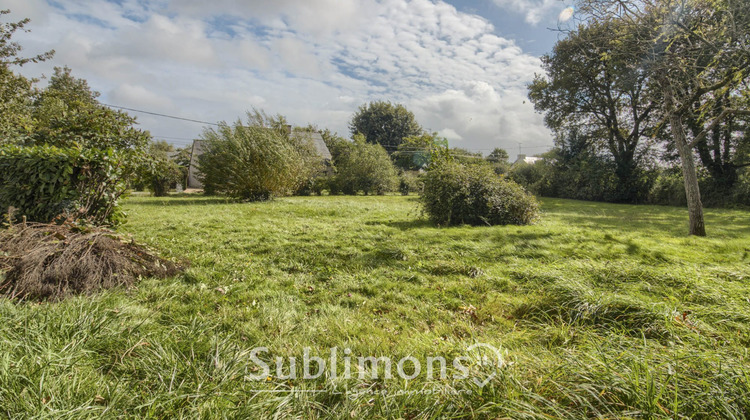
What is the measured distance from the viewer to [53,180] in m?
4.45

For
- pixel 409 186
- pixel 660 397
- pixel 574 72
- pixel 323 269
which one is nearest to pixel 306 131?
pixel 409 186

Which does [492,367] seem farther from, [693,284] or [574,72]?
[574,72]

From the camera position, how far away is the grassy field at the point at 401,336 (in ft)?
5.24

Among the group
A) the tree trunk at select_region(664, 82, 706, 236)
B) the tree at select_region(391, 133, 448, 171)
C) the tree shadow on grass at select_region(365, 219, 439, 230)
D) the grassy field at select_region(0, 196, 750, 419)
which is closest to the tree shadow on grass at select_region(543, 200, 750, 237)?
the tree trunk at select_region(664, 82, 706, 236)

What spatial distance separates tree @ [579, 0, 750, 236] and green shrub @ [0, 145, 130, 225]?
9686 mm

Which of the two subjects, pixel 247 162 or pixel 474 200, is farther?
pixel 247 162

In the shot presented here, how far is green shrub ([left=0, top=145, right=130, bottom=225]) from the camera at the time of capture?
4496 millimetres

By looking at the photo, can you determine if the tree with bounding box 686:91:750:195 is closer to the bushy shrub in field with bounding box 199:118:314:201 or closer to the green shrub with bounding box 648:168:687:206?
the green shrub with bounding box 648:168:687:206

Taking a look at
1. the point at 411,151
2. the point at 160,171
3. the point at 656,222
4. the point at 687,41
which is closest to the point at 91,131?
the point at 160,171

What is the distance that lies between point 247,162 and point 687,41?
13.8 metres

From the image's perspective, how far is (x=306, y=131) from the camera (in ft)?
79.1

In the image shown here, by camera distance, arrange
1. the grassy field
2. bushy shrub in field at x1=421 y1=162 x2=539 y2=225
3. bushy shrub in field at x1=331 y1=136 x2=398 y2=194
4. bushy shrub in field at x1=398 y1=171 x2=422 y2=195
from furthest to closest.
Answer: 1. bushy shrub in field at x1=398 y1=171 x2=422 y2=195
2. bushy shrub in field at x1=331 y1=136 x2=398 y2=194
3. bushy shrub in field at x1=421 y1=162 x2=539 y2=225
4. the grassy field

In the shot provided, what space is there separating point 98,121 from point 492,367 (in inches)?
438

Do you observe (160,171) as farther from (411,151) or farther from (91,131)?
(411,151)
